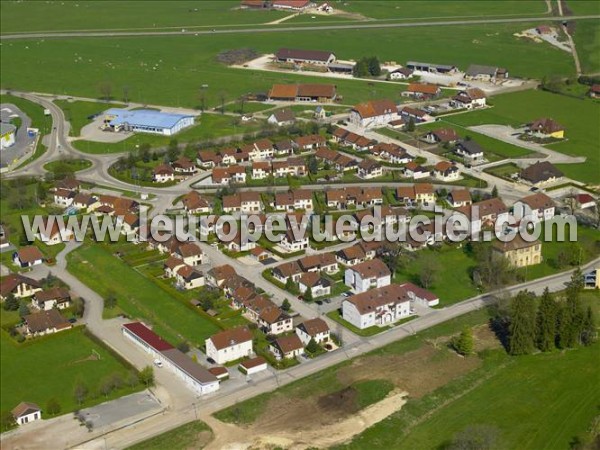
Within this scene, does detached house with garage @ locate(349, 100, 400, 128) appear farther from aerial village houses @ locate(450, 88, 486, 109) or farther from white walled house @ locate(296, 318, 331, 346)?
white walled house @ locate(296, 318, 331, 346)

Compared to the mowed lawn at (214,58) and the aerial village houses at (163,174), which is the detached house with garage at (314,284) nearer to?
Answer: the aerial village houses at (163,174)

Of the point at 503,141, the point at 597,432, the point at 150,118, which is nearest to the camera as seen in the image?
the point at 597,432

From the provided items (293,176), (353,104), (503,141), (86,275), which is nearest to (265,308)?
(86,275)

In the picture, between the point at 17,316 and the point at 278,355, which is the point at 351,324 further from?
the point at 17,316

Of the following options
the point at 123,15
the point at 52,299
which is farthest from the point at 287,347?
the point at 123,15

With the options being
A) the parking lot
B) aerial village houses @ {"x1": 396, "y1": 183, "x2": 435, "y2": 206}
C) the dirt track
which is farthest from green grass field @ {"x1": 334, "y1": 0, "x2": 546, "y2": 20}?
the dirt track

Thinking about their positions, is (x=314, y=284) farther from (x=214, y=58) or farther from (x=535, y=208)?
(x=214, y=58)

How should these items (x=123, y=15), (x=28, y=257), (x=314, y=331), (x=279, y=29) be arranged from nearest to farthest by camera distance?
(x=314, y=331)
(x=28, y=257)
(x=279, y=29)
(x=123, y=15)
